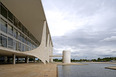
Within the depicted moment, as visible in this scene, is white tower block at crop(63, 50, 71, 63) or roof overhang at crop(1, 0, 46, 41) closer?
roof overhang at crop(1, 0, 46, 41)

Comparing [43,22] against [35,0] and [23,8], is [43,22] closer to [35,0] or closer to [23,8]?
[23,8]

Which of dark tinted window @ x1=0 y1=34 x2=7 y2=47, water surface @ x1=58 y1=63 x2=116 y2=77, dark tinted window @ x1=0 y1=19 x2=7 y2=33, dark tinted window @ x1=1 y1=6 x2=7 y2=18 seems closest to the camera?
water surface @ x1=58 y1=63 x2=116 y2=77

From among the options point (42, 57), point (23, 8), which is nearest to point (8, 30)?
point (23, 8)

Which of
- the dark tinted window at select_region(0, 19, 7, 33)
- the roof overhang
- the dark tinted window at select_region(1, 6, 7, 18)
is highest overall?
the roof overhang

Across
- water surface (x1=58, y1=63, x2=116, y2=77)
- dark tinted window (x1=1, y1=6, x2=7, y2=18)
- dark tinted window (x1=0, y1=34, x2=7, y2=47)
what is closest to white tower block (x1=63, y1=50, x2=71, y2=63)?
dark tinted window (x1=0, y1=34, x2=7, y2=47)

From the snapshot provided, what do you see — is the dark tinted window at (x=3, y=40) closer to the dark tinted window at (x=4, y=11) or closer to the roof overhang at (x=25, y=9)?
the dark tinted window at (x=4, y=11)

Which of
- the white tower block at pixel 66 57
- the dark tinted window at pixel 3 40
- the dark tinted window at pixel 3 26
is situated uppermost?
the dark tinted window at pixel 3 26

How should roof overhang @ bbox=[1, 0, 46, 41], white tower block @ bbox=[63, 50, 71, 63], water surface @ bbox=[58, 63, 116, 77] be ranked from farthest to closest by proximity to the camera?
white tower block @ bbox=[63, 50, 71, 63]
roof overhang @ bbox=[1, 0, 46, 41]
water surface @ bbox=[58, 63, 116, 77]

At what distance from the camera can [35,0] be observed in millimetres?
17641

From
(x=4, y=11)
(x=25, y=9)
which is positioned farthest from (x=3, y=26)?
(x=25, y=9)

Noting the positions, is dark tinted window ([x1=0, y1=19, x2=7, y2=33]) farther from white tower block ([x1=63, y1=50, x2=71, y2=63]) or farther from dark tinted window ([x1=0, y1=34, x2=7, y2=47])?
white tower block ([x1=63, y1=50, x2=71, y2=63])

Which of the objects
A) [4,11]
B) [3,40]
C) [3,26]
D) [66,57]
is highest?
[4,11]

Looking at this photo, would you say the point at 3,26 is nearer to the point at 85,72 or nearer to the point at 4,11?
the point at 4,11

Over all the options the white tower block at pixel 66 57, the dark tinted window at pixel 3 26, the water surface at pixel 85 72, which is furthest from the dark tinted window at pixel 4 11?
the white tower block at pixel 66 57
